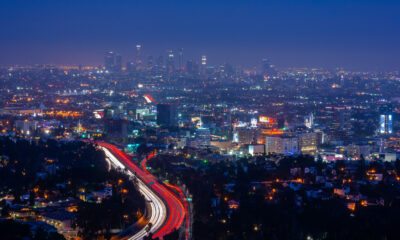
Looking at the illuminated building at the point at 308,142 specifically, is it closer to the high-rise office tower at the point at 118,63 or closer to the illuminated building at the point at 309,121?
the illuminated building at the point at 309,121

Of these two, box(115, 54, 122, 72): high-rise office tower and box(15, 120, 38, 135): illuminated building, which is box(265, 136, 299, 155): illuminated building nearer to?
box(15, 120, 38, 135): illuminated building

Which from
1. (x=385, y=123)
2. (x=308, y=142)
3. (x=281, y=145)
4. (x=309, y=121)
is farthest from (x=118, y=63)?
(x=281, y=145)

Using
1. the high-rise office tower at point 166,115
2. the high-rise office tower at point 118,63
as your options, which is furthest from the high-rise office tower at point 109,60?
the high-rise office tower at point 166,115

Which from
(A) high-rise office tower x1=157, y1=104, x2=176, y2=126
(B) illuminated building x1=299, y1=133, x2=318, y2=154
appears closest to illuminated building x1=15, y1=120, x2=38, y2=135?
(A) high-rise office tower x1=157, y1=104, x2=176, y2=126

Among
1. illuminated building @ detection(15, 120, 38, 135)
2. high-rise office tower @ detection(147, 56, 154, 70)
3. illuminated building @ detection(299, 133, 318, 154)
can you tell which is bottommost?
illuminated building @ detection(299, 133, 318, 154)

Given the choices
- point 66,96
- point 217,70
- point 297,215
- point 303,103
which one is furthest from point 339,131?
point 217,70

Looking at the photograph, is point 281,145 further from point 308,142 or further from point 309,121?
point 309,121

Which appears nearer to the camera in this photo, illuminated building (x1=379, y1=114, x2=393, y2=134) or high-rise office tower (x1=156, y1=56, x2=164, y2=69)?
illuminated building (x1=379, y1=114, x2=393, y2=134)
